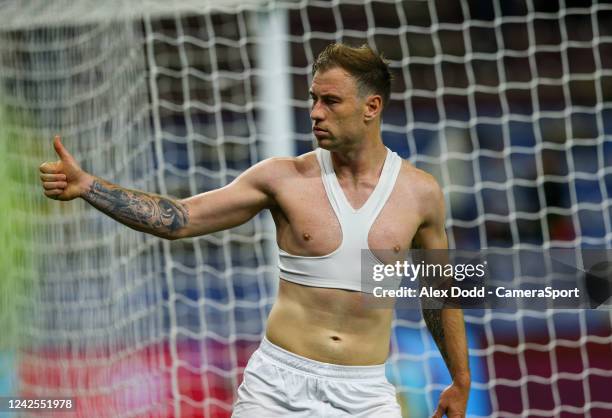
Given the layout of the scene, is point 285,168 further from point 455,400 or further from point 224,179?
point 224,179

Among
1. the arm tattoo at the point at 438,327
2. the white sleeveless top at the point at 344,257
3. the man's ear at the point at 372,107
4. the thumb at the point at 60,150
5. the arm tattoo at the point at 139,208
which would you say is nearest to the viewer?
the thumb at the point at 60,150

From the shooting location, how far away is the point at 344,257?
127 inches

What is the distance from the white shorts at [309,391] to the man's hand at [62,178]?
2.61 feet

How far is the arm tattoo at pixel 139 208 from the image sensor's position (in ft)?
10.1

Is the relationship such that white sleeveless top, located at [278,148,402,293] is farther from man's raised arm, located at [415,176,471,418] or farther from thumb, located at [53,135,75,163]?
thumb, located at [53,135,75,163]

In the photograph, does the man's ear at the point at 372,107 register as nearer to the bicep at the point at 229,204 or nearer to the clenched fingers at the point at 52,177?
the bicep at the point at 229,204

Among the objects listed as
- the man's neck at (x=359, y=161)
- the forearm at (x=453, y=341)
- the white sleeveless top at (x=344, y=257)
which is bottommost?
the forearm at (x=453, y=341)

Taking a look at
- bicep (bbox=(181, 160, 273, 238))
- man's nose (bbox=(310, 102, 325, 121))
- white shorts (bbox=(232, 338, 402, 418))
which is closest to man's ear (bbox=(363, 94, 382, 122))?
man's nose (bbox=(310, 102, 325, 121))

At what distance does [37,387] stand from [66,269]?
57 centimetres

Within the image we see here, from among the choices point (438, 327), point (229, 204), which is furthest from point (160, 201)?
Result: point (438, 327)

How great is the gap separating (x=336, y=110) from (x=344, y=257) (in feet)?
1.55

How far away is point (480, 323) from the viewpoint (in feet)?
19.0

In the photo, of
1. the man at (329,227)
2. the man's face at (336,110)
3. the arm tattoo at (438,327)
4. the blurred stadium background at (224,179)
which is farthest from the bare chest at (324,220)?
the blurred stadium background at (224,179)

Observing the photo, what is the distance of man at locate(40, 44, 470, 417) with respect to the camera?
10.3ft
